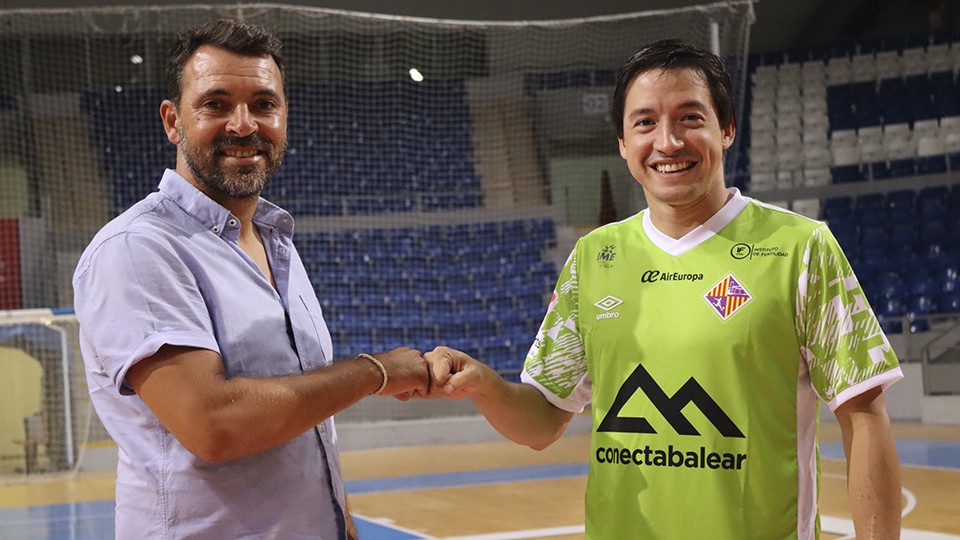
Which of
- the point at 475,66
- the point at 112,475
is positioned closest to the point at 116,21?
the point at 475,66

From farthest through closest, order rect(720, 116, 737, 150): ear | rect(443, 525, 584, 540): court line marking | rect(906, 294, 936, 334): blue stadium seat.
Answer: rect(906, 294, 936, 334): blue stadium seat < rect(443, 525, 584, 540): court line marking < rect(720, 116, 737, 150): ear

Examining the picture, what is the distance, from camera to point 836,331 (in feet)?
6.53

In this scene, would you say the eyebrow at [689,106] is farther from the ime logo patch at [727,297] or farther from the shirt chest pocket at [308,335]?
the shirt chest pocket at [308,335]

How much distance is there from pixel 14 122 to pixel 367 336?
21.8 ft

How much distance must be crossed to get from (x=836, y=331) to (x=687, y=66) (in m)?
0.64

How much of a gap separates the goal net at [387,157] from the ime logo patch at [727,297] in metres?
10.7

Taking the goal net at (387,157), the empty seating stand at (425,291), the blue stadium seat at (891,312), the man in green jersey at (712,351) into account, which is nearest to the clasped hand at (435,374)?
the man in green jersey at (712,351)

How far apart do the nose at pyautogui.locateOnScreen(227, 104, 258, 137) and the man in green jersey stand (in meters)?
0.83

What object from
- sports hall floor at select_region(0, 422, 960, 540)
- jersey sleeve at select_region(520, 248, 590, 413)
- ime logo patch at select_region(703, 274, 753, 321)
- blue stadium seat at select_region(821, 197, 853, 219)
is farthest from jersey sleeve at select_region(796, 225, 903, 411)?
blue stadium seat at select_region(821, 197, 853, 219)

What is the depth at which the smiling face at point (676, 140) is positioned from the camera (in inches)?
85.0

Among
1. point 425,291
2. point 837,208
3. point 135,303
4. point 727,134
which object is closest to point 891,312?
point 837,208

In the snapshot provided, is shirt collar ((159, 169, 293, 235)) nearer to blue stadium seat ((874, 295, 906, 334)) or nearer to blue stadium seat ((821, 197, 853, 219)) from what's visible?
blue stadium seat ((874, 295, 906, 334))

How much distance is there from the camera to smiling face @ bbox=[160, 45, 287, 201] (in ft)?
6.75

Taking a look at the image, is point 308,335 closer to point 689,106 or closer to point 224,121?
point 224,121
